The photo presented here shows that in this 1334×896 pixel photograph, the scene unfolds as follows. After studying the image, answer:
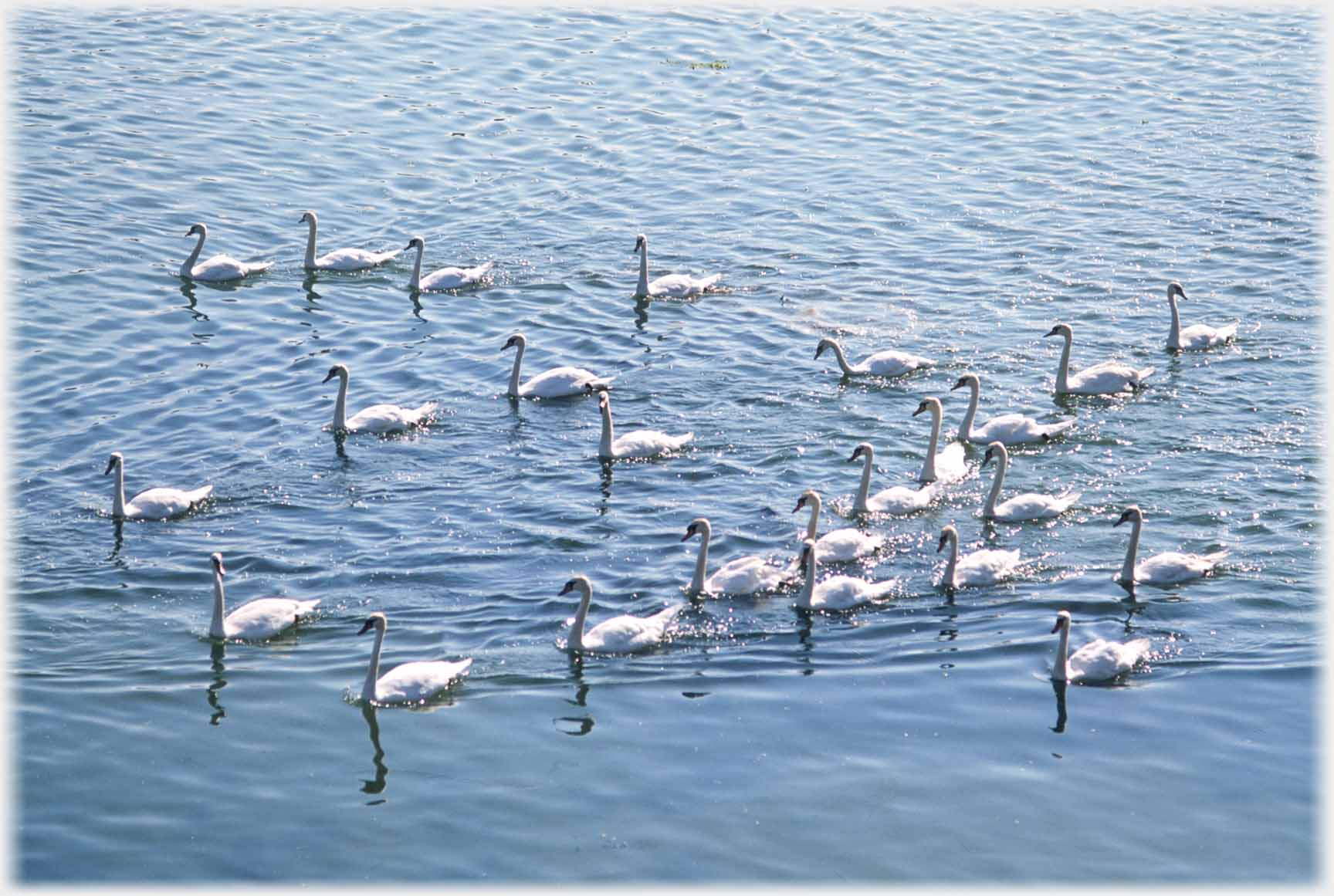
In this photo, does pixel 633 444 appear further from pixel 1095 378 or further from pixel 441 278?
pixel 441 278

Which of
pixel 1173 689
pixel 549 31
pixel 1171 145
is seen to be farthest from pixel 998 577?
pixel 549 31

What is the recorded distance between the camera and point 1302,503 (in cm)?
2092

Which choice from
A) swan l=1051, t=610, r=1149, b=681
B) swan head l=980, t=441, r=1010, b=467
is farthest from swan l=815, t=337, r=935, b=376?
swan l=1051, t=610, r=1149, b=681

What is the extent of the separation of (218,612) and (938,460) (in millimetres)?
9401

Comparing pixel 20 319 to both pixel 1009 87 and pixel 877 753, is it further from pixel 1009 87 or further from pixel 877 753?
pixel 1009 87

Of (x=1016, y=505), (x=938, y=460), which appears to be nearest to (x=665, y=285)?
(x=938, y=460)

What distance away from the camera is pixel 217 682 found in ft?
56.1

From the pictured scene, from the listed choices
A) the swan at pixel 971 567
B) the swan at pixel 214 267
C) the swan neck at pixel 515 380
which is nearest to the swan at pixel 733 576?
the swan at pixel 971 567

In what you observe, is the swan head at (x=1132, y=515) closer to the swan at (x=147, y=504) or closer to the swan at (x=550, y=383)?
the swan at (x=550, y=383)

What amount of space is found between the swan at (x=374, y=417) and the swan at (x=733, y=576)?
5912 millimetres

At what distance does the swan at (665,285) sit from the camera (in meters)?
28.1

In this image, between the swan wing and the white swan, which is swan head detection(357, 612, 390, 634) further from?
the white swan

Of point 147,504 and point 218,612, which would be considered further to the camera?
point 147,504

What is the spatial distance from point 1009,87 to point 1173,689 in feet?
85.1
